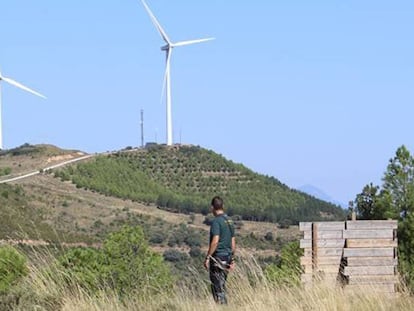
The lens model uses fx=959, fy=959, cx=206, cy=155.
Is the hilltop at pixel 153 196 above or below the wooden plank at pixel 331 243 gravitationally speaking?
above

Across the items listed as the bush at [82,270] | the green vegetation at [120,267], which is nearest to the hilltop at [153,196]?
the green vegetation at [120,267]

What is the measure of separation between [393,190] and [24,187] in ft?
201

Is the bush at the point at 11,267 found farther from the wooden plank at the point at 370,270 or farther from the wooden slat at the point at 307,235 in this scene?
the wooden plank at the point at 370,270

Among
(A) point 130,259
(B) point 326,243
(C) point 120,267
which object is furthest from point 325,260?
(A) point 130,259

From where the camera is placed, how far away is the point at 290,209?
98.6 metres

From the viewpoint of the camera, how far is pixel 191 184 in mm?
108812

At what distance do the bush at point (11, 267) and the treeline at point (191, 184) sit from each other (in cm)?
7346

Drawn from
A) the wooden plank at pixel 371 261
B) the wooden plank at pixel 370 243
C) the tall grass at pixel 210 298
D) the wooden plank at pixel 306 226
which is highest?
the wooden plank at pixel 306 226

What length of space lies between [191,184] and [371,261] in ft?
317

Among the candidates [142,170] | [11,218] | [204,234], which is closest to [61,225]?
[204,234]

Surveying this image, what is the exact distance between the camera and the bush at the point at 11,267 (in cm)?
1034

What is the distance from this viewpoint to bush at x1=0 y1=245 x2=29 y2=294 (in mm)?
10341

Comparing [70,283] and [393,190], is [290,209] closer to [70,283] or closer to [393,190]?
[393,190]

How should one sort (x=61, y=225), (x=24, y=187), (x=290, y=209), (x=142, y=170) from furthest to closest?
1. (x=142, y=170)
2. (x=290, y=209)
3. (x=24, y=187)
4. (x=61, y=225)
